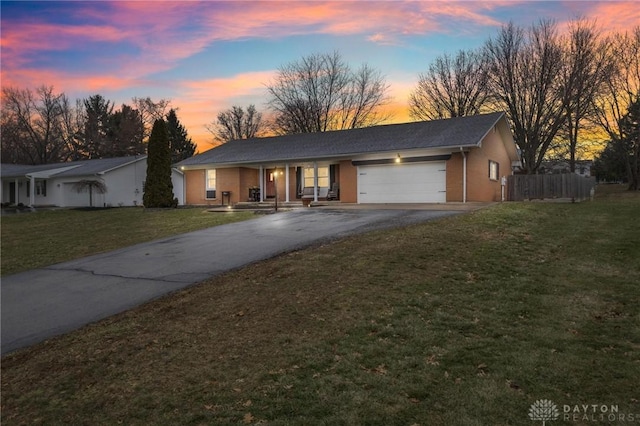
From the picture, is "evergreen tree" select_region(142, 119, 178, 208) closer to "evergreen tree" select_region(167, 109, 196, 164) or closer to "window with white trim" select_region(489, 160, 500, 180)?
"window with white trim" select_region(489, 160, 500, 180)

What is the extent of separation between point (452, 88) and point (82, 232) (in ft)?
104

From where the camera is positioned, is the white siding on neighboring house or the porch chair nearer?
the porch chair

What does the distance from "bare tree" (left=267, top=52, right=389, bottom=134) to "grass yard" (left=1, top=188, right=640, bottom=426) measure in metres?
36.6

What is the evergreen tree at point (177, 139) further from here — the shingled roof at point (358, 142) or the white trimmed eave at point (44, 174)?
the shingled roof at point (358, 142)

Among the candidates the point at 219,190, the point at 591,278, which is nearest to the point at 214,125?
the point at 219,190

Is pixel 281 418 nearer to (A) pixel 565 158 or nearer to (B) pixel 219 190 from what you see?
(B) pixel 219 190

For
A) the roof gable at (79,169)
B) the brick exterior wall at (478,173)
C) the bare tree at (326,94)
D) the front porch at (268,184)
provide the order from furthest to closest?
1. the bare tree at (326,94)
2. the roof gable at (79,169)
3. the front porch at (268,184)
4. the brick exterior wall at (478,173)

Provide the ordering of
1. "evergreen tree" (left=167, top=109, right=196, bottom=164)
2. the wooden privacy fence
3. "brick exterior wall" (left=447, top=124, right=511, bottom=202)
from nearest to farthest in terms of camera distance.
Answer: "brick exterior wall" (left=447, top=124, right=511, bottom=202) < the wooden privacy fence < "evergreen tree" (left=167, top=109, right=196, bottom=164)

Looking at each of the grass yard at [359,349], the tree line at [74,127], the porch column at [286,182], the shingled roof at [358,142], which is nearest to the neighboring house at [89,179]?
the shingled roof at [358,142]

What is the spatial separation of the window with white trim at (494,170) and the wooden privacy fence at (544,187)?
2.52ft

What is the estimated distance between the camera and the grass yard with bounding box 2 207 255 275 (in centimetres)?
1220

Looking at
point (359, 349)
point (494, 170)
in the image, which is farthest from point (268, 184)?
point (359, 349)

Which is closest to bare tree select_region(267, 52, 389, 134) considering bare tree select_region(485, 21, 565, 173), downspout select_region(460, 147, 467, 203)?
bare tree select_region(485, 21, 565, 173)

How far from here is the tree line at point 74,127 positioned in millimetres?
49219
